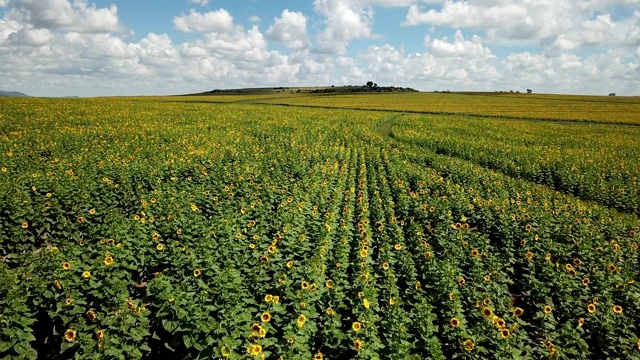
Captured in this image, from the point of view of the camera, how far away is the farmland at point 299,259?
16.1 feet

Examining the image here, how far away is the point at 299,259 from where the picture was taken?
788 cm

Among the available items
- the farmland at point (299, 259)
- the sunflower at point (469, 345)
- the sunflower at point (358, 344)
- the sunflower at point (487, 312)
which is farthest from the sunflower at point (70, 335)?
the sunflower at point (487, 312)

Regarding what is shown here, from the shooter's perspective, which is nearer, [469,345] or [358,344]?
[358,344]

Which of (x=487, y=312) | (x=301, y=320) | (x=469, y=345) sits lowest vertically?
(x=469, y=345)

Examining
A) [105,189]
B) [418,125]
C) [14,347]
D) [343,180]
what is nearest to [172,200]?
[105,189]

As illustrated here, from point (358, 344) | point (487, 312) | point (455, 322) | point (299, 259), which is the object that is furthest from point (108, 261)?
point (487, 312)

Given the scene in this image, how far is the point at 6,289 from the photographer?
4.70m

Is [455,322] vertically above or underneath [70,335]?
underneath

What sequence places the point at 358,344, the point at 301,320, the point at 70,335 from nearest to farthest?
the point at 70,335
the point at 358,344
the point at 301,320

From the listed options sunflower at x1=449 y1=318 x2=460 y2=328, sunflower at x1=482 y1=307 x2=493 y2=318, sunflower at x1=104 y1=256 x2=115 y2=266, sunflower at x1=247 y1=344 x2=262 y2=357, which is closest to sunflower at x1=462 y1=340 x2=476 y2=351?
sunflower at x1=449 y1=318 x2=460 y2=328

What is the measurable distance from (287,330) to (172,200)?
5.62m

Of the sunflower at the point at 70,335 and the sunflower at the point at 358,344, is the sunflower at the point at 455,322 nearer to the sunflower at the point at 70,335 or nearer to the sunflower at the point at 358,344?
the sunflower at the point at 358,344

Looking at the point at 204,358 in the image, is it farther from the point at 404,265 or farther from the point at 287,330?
the point at 404,265

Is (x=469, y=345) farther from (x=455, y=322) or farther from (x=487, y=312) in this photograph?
(x=487, y=312)
